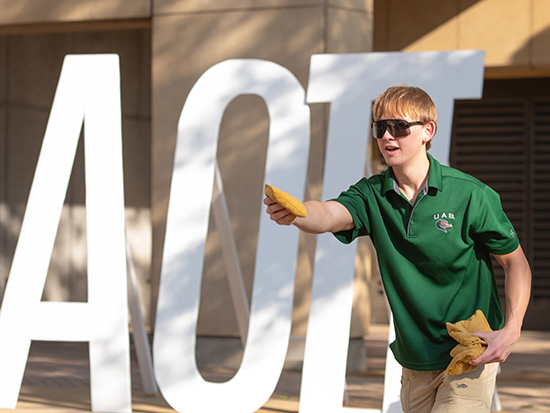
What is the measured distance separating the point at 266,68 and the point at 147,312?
6262 millimetres

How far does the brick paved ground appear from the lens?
21.2ft

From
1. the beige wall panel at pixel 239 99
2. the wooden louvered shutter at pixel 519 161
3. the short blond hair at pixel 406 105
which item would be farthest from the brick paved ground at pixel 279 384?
the short blond hair at pixel 406 105

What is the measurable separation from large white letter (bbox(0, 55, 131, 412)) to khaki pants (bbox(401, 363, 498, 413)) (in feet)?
11.1

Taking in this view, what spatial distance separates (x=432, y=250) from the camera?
2.67 m

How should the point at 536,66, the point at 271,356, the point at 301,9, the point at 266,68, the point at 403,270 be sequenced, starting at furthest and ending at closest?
the point at 536,66, the point at 301,9, the point at 266,68, the point at 271,356, the point at 403,270

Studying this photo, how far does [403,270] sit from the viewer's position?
2711mm

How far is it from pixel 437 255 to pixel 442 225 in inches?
3.4

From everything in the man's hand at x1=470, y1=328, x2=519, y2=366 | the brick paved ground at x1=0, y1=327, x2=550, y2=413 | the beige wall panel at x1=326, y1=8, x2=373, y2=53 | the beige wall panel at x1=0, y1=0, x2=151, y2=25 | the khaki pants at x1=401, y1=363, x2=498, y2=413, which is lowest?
the brick paved ground at x1=0, y1=327, x2=550, y2=413

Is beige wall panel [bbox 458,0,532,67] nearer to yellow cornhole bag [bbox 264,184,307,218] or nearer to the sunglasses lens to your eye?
the sunglasses lens

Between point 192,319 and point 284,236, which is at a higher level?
point 284,236

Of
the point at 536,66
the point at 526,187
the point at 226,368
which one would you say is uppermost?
the point at 536,66

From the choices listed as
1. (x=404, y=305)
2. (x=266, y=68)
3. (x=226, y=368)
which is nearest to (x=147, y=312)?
(x=226, y=368)

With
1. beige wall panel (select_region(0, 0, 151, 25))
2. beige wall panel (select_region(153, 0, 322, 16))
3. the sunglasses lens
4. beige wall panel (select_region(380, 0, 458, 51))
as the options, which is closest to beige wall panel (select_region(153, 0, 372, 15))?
beige wall panel (select_region(153, 0, 322, 16))

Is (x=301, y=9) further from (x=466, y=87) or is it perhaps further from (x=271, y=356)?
(x=271, y=356)
